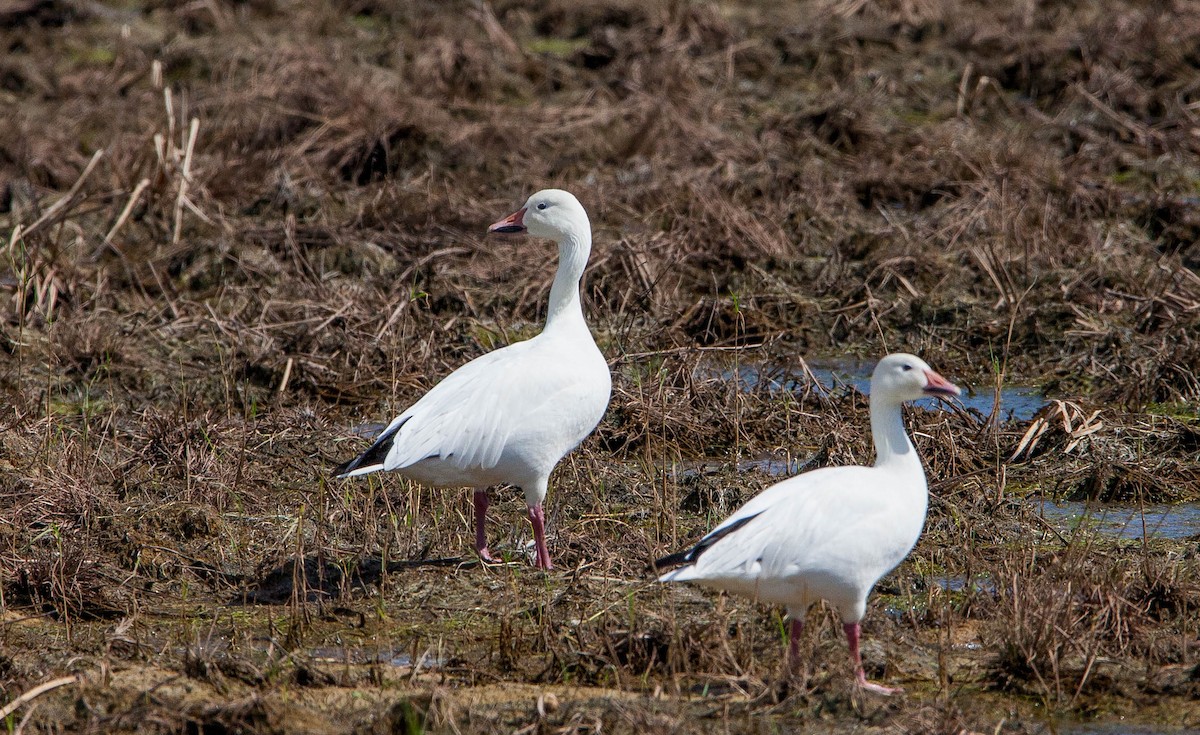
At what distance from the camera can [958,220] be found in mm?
9555

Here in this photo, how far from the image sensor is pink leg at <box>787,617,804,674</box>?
15.4 ft

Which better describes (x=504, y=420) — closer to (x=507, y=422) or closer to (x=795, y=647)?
(x=507, y=422)

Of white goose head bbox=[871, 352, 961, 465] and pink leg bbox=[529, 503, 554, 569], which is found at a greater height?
white goose head bbox=[871, 352, 961, 465]

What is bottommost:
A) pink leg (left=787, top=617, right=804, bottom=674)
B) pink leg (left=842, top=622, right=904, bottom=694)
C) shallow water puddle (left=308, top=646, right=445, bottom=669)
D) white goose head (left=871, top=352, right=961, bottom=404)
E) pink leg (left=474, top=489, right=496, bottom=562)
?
pink leg (left=474, top=489, right=496, bottom=562)

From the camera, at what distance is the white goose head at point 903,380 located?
16.3 ft

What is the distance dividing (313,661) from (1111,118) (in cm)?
851

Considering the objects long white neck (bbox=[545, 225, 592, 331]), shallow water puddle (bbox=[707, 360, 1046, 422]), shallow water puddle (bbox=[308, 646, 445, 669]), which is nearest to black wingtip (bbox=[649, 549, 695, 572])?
shallow water puddle (bbox=[308, 646, 445, 669])

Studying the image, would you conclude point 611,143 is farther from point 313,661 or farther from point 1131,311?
point 313,661

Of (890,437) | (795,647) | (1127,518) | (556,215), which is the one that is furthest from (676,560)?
(1127,518)

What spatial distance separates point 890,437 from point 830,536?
0.47 meters

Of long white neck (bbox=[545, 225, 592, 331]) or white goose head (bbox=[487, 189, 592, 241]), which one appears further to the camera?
white goose head (bbox=[487, 189, 592, 241])

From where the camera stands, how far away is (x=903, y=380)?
4965 millimetres

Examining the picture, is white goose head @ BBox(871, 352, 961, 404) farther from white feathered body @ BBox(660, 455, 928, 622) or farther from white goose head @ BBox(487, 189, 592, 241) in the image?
white goose head @ BBox(487, 189, 592, 241)

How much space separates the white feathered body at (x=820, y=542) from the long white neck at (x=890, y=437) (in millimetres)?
39
